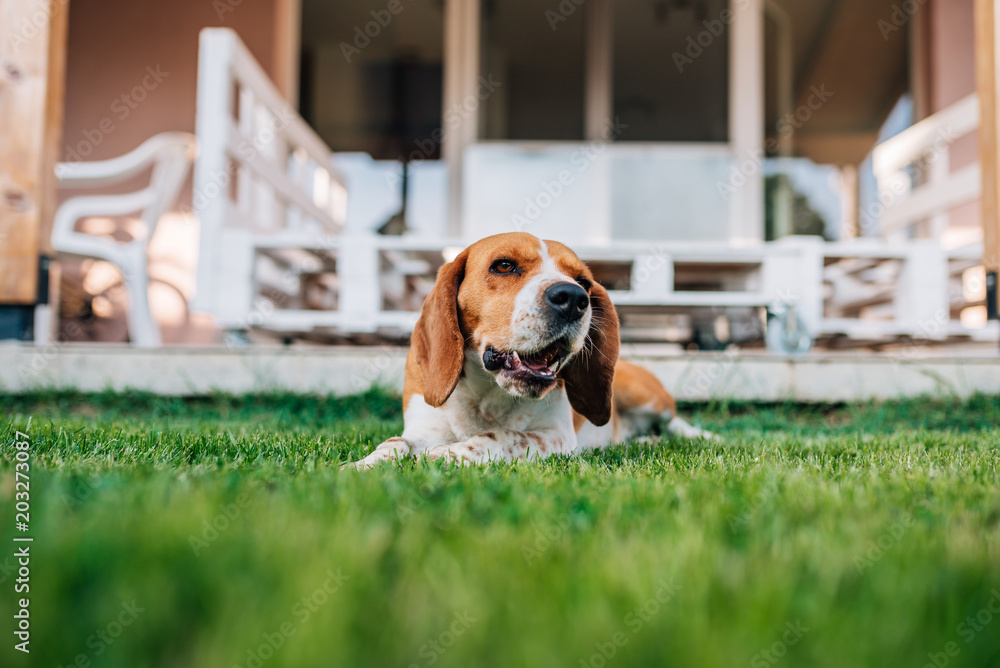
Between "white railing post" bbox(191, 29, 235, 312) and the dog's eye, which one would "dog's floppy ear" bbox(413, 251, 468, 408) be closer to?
the dog's eye

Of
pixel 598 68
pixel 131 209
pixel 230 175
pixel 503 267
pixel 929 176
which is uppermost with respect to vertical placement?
pixel 598 68

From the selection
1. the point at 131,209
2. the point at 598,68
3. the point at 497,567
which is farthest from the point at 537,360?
the point at 598,68

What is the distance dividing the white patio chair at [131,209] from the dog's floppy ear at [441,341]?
2949 mm

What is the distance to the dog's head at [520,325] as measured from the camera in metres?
2.05

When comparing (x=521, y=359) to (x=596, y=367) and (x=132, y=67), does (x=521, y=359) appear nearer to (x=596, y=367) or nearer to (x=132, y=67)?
(x=596, y=367)

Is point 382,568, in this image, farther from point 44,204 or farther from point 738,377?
point 44,204

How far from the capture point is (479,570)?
0.86 meters

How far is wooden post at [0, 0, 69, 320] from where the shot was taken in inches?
146

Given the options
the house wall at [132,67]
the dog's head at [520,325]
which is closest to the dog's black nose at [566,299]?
the dog's head at [520,325]

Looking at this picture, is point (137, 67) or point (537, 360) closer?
point (537, 360)

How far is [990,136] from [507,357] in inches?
135

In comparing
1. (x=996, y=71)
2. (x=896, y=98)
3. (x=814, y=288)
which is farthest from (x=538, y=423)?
(x=896, y=98)

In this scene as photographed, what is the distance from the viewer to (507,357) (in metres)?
2.12

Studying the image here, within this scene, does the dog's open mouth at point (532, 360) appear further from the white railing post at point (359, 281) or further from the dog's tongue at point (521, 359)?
the white railing post at point (359, 281)
